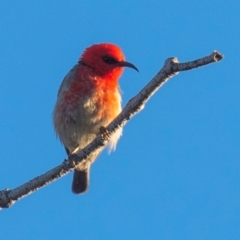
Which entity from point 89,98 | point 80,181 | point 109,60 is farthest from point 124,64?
point 80,181

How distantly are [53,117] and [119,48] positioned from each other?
1.42 meters

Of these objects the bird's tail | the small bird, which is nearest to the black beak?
the small bird

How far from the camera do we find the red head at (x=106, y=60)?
7.69 metres

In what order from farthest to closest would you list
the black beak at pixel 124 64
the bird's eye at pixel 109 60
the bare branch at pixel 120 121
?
the bird's eye at pixel 109 60, the black beak at pixel 124 64, the bare branch at pixel 120 121

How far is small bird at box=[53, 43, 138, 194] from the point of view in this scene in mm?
7125

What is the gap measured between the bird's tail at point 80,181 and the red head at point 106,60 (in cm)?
183

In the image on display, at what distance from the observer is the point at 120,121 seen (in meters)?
4.91

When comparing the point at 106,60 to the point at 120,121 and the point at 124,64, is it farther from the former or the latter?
the point at 120,121

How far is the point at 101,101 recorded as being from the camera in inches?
282

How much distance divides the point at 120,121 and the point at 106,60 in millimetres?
3062

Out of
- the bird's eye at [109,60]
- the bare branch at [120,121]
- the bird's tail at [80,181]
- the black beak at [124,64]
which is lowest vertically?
the bare branch at [120,121]

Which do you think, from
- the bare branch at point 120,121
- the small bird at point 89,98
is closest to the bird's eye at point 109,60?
the small bird at point 89,98

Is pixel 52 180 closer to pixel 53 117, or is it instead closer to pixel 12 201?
pixel 12 201

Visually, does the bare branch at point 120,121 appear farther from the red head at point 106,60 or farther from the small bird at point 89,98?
the red head at point 106,60
